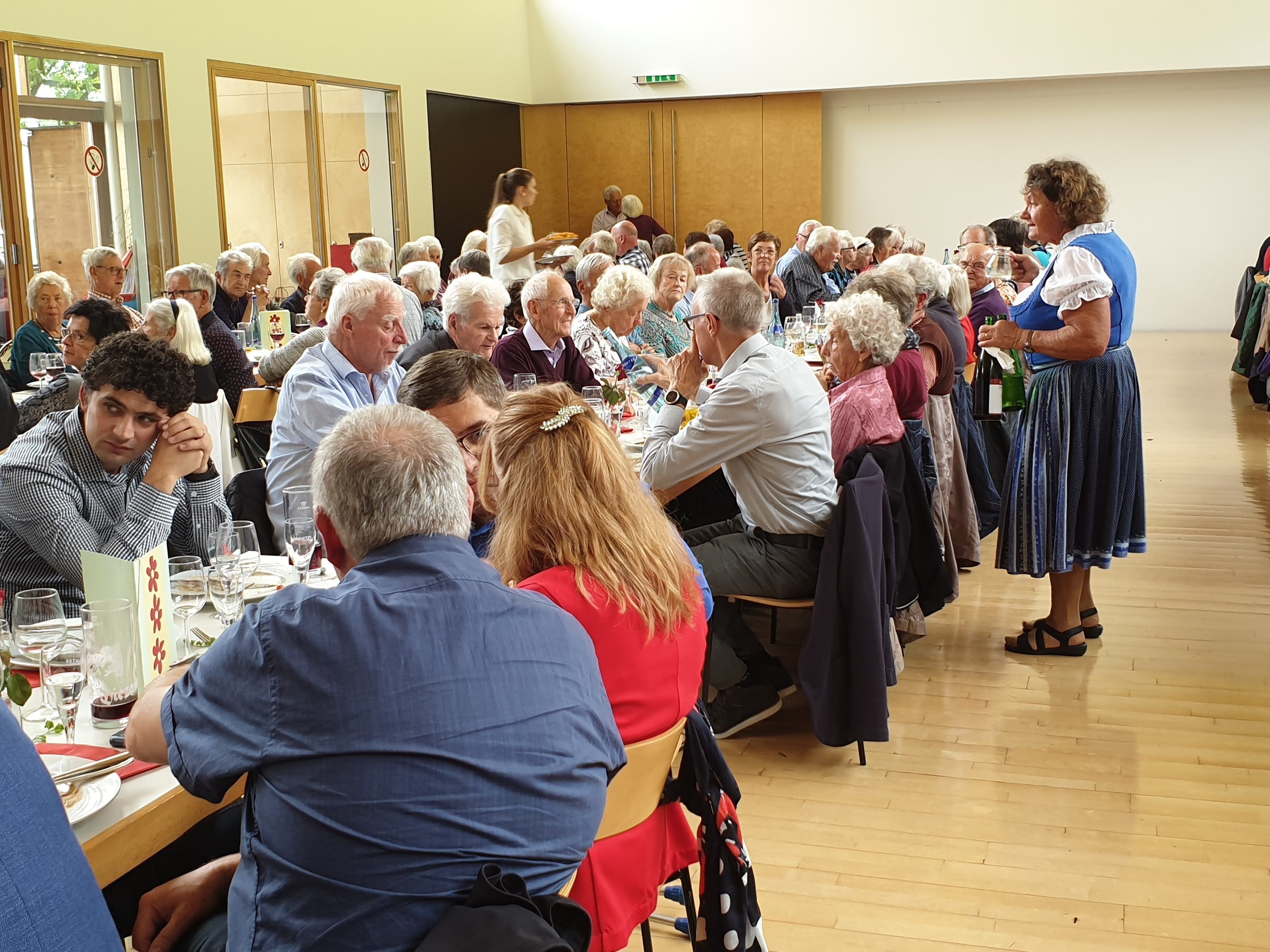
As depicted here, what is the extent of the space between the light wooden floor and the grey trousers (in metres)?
0.27

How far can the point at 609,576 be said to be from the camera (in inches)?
77.7

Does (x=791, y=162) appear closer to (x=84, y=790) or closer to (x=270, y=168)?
(x=270, y=168)

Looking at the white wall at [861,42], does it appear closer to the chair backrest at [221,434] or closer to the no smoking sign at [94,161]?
the no smoking sign at [94,161]

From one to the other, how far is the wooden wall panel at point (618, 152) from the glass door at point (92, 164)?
7.50 m

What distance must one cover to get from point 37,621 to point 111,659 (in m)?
0.26

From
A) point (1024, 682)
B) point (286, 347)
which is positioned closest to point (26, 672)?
point (1024, 682)

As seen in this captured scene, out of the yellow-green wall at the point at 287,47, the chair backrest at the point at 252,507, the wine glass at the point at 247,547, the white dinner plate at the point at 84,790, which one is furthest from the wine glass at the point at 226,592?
the yellow-green wall at the point at 287,47

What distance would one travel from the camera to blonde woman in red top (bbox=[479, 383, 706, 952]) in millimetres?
1954

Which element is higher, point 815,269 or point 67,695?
point 815,269

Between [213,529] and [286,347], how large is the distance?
307cm

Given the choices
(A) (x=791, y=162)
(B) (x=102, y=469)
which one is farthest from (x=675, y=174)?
(B) (x=102, y=469)

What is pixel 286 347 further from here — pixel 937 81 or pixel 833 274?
pixel 937 81

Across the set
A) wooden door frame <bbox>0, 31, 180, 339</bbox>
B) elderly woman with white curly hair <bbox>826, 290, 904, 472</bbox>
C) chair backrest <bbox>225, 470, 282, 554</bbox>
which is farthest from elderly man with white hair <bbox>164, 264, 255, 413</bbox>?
elderly woman with white curly hair <bbox>826, 290, 904, 472</bbox>

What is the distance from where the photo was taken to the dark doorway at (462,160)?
46.0 ft
